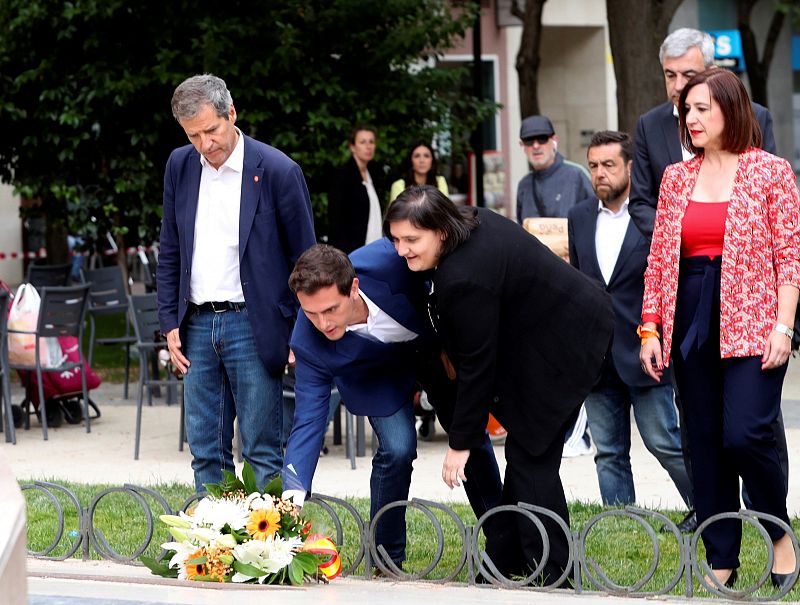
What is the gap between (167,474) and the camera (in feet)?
26.6

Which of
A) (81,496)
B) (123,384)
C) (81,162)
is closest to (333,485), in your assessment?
(81,496)

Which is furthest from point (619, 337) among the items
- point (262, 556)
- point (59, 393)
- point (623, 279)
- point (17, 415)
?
point (17, 415)

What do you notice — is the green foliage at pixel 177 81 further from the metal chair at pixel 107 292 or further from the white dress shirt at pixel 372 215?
the white dress shirt at pixel 372 215

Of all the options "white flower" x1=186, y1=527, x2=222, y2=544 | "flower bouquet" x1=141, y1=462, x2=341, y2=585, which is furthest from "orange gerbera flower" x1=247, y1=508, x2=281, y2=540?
"white flower" x1=186, y1=527, x2=222, y2=544

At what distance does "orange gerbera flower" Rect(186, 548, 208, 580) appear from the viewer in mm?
4523

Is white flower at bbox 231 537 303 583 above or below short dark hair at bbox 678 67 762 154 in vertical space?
below

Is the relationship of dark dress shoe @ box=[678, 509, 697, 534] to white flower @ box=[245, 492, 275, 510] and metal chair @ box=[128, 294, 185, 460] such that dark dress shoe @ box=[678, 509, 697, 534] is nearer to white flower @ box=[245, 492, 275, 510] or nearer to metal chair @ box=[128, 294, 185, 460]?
white flower @ box=[245, 492, 275, 510]

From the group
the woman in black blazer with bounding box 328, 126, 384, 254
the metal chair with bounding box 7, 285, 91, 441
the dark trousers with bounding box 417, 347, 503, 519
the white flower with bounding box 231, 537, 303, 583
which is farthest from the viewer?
the woman in black blazer with bounding box 328, 126, 384, 254

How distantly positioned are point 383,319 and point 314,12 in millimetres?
7585

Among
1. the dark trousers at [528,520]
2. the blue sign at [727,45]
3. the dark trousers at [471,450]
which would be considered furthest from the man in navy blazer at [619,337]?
the blue sign at [727,45]

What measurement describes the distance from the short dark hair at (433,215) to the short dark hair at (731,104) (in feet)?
2.89

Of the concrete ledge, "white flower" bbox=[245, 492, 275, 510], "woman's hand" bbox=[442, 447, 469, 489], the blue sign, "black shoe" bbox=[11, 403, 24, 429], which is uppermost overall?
the blue sign

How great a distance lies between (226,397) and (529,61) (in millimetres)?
12507

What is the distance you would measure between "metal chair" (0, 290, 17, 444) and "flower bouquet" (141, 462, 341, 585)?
4.93 meters
